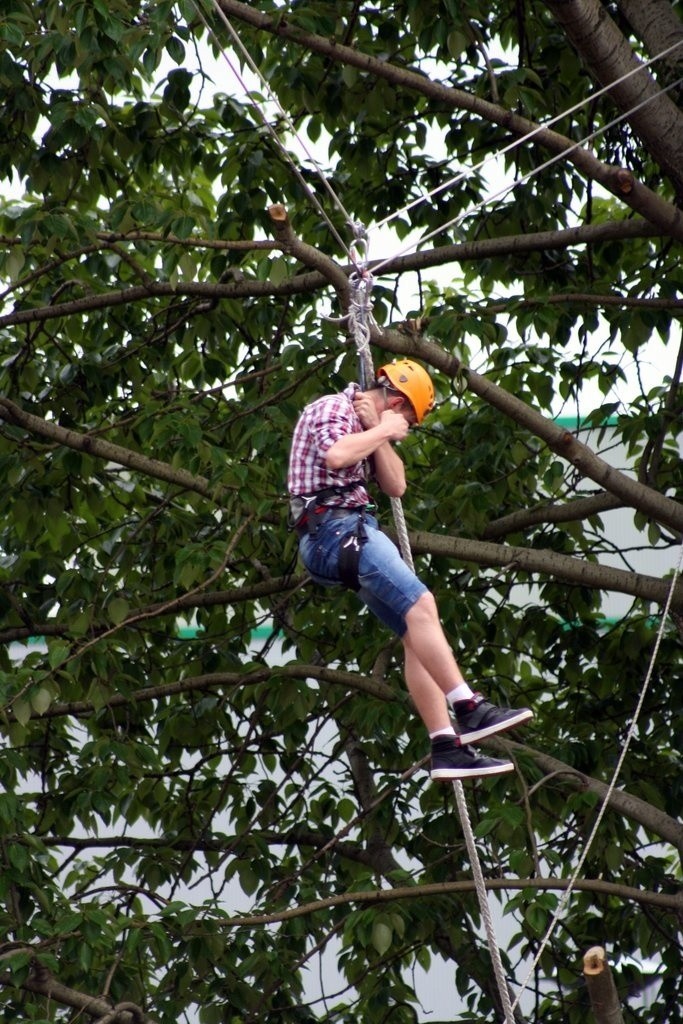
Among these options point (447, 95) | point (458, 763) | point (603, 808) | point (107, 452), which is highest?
point (447, 95)

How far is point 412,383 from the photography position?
14.2ft

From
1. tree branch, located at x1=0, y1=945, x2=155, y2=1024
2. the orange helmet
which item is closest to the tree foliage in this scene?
tree branch, located at x1=0, y1=945, x2=155, y2=1024

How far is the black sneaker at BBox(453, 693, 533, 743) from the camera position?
4.22 m

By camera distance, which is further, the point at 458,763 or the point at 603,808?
the point at 603,808

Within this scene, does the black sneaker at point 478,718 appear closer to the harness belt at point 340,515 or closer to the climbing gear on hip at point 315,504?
the harness belt at point 340,515

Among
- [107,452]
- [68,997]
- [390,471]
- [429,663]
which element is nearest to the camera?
[429,663]

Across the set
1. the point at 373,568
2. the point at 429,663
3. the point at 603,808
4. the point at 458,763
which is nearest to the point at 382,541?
the point at 373,568

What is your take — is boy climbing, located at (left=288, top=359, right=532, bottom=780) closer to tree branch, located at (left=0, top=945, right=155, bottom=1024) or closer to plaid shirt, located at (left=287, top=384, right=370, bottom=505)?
plaid shirt, located at (left=287, top=384, right=370, bottom=505)

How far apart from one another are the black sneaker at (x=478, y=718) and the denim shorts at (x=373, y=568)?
0.29 m

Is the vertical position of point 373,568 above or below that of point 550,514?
below

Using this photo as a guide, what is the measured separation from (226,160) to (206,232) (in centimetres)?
44

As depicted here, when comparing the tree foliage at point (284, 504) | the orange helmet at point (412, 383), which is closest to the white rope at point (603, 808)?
the tree foliage at point (284, 504)

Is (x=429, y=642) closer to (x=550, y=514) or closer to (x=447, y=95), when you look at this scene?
(x=550, y=514)

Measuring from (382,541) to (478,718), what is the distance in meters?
0.57
